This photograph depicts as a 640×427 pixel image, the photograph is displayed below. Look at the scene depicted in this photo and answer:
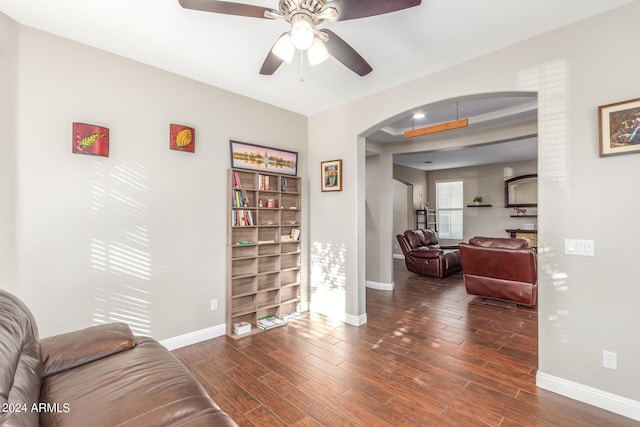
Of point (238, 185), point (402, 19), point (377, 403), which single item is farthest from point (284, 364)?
point (402, 19)

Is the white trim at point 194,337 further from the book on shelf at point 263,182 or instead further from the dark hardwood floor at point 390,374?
the book on shelf at point 263,182

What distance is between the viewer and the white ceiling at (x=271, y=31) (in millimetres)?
2027

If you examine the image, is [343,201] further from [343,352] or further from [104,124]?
→ [104,124]

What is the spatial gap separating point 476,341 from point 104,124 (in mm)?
4264

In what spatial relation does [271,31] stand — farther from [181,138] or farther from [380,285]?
[380,285]

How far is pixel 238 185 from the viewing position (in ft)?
11.1

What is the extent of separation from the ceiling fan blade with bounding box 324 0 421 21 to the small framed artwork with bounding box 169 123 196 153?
207 centimetres

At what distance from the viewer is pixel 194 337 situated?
309 centimetres

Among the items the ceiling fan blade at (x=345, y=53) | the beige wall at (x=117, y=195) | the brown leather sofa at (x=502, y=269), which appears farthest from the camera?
the brown leather sofa at (x=502, y=269)

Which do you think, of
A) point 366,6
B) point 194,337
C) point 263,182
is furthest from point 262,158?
point 366,6

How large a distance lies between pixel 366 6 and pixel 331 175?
2.46 metres

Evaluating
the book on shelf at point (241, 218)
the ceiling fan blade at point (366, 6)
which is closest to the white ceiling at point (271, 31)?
the ceiling fan blade at point (366, 6)

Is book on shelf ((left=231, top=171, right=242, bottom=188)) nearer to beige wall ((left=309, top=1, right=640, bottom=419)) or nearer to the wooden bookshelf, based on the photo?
the wooden bookshelf

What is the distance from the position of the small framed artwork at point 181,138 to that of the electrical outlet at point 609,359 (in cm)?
391
